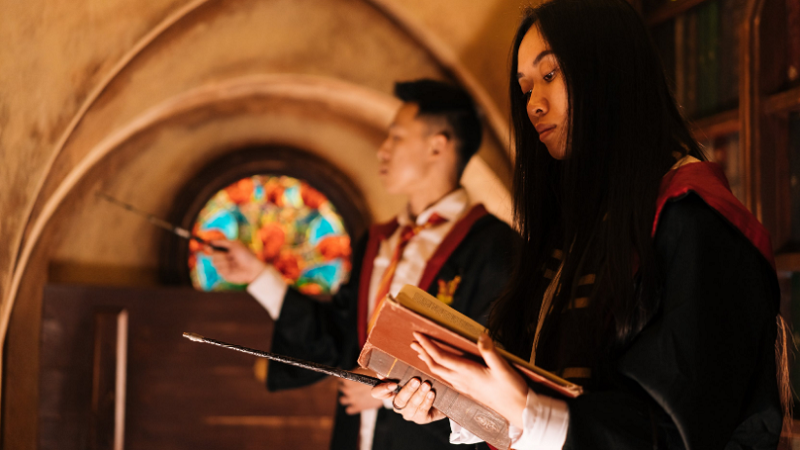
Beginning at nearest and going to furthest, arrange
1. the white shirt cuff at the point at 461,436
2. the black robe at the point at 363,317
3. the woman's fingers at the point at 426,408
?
the woman's fingers at the point at 426,408 < the white shirt cuff at the point at 461,436 < the black robe at the point at 363,317

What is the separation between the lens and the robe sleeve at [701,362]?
3.33 feet

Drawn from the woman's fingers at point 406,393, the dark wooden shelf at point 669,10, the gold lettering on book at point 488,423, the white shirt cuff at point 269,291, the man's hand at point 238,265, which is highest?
the dark wooden shelf at point 669,10

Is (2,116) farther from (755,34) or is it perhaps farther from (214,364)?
(755,34)

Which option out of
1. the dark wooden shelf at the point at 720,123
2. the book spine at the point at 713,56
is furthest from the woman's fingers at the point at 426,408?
the book spine at the point at 713,56

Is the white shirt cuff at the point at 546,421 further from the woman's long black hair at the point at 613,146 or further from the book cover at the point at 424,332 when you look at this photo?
the woman's long black hair at the point at 613,146

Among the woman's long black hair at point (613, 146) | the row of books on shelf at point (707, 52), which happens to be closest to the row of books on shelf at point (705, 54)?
the row of books on shelf at point (707, 52)

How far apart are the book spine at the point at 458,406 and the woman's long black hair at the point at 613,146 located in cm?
22

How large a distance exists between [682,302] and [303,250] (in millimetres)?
3373

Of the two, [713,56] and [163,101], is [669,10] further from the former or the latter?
[163,101]

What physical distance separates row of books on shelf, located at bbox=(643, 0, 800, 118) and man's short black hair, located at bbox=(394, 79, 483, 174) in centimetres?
71

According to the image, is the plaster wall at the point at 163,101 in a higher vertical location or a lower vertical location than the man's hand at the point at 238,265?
higher

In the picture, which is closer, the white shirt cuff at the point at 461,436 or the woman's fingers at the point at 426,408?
the woman's fingers at the point at 426,408

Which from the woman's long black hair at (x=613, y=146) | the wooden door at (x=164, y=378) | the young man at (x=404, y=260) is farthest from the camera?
the wooden door at (x=164, y=378)

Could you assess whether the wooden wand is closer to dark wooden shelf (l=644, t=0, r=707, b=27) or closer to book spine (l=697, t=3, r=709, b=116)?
book spine (l=697, t=3, r=709, b=116)
